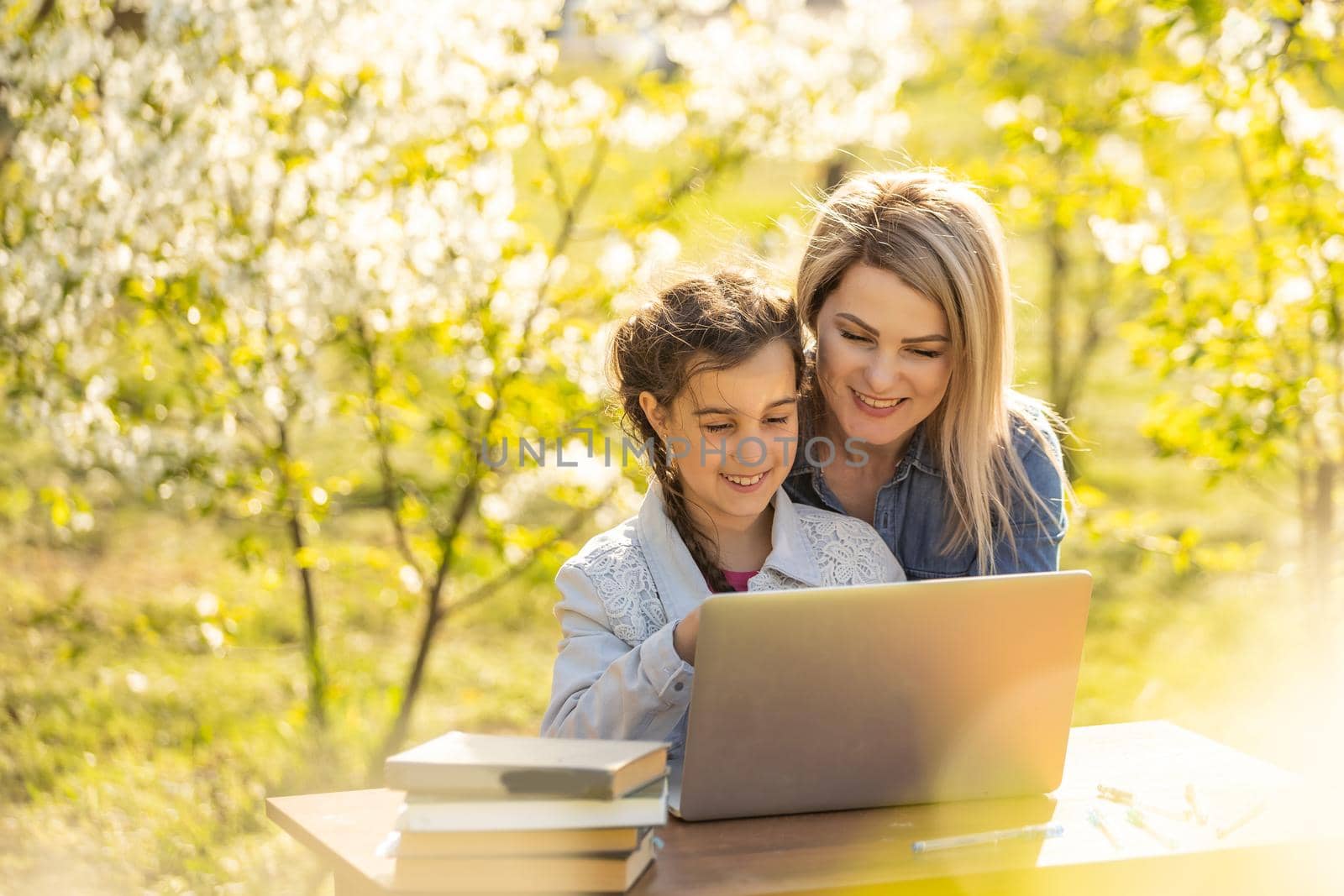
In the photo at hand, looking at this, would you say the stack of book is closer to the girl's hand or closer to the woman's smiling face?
the girl's hand

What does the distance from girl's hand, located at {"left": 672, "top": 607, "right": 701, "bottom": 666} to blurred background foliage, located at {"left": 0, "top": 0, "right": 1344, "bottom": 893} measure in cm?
79

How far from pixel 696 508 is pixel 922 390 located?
1.54 ft

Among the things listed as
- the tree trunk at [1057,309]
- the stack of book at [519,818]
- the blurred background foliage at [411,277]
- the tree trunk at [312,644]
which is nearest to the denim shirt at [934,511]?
the blurred background foliage at [411,277]

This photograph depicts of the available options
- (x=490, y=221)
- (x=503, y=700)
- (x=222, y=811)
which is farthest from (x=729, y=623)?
(x=503, y=700)

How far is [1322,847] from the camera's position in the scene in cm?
187

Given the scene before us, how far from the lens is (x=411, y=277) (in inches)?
125

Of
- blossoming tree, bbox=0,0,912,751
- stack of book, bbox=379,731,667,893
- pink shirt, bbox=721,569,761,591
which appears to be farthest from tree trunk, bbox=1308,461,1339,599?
stack of book, bbox=379,731,667,893

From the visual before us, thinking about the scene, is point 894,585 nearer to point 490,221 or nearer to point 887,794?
point 887,794

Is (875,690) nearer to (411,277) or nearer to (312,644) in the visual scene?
(411,277)

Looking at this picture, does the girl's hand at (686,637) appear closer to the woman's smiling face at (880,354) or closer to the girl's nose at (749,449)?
the girl's nose at (749,449)

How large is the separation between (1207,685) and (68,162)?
382 centimetres

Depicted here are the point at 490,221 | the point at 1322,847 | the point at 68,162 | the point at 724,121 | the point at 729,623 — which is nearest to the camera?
the point at 729,623

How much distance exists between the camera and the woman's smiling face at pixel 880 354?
241cm

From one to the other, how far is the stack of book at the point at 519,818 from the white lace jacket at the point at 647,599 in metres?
0.29
